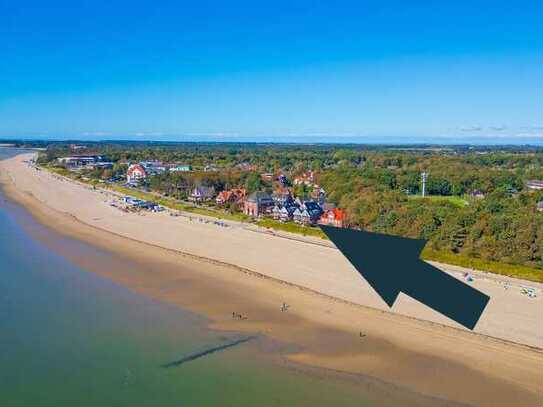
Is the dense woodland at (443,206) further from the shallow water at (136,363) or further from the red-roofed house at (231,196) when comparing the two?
the shallow water at (136,363)

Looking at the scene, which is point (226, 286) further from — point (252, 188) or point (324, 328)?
point (252, 188)

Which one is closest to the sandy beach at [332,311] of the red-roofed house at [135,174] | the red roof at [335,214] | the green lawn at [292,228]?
the green lawn at [292,228]

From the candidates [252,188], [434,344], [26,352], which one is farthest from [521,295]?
[252,188]

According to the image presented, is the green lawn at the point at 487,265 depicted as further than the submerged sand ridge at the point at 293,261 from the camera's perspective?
Yes

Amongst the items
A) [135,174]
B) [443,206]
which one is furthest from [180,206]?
[135,174]

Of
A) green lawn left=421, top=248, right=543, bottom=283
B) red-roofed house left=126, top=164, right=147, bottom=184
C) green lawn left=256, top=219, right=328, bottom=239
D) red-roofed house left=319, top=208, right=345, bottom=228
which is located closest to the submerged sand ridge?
green lawn left=421, top=248, right=543, bottom=283

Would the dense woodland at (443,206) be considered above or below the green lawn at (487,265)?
above

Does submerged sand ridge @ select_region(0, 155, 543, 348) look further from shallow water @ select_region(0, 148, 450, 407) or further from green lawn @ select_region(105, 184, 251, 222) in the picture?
shallow water @ select_region(0, 148, 450, 407)
